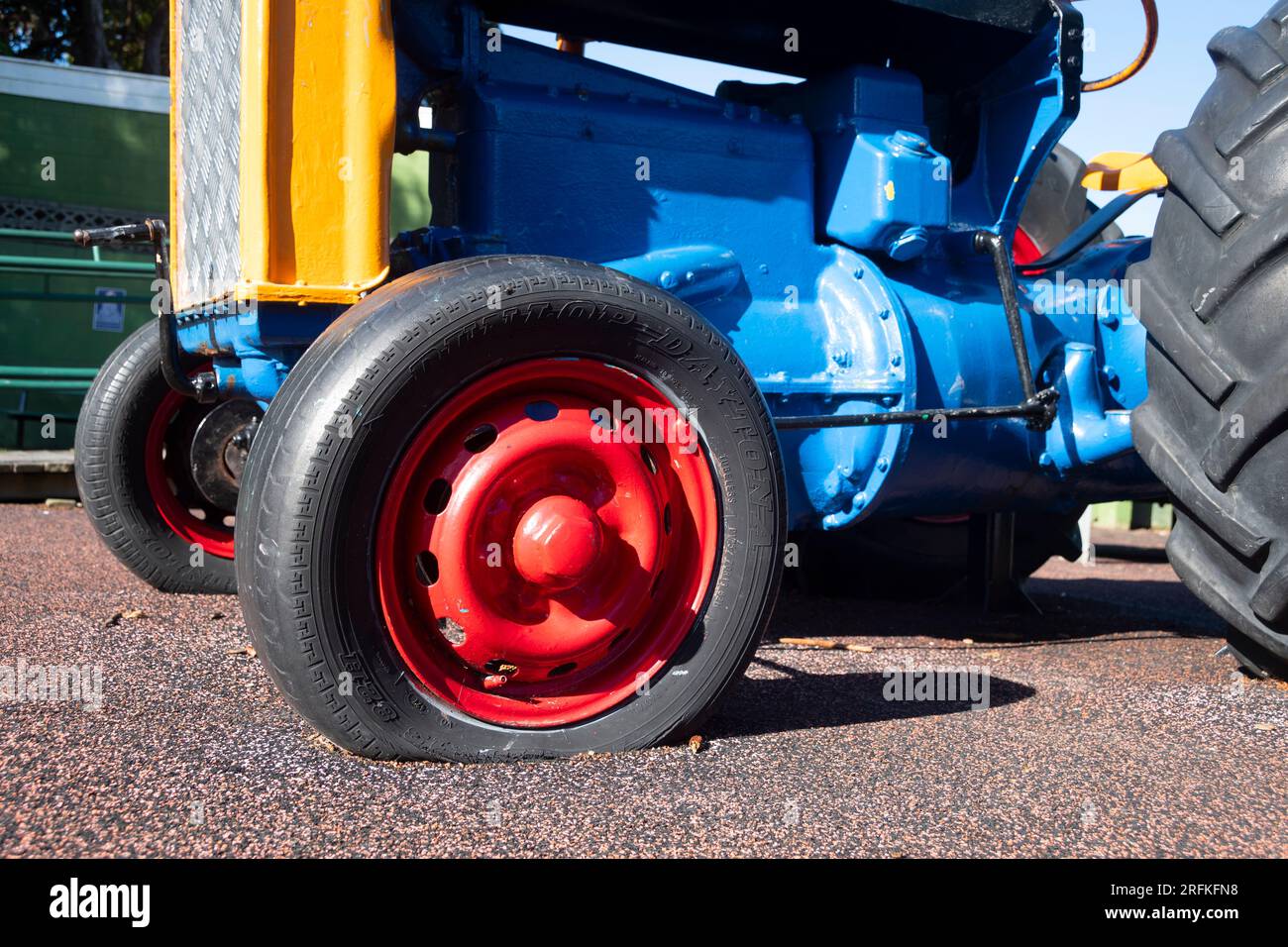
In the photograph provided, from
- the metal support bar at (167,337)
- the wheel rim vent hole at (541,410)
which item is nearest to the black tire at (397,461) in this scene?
the wheel rim vent hole at (541,410)

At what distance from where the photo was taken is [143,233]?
3123 millimetres

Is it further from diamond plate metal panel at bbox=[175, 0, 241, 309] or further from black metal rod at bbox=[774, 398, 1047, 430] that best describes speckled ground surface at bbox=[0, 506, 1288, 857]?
diamond plate metal panel at bbox=[175, 0, 241, 309]

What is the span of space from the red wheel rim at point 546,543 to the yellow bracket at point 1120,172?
238 centimetres

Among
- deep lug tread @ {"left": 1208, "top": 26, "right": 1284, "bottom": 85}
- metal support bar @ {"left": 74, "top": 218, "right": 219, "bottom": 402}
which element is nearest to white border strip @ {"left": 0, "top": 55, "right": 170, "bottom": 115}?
metal support bar @ {"left": 74, "top": 218, "right": 219, "bottom": 402}

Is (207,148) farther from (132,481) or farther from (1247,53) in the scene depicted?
(1247,53)

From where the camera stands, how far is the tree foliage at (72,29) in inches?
542

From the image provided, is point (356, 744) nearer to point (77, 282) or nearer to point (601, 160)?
point (601, 160)

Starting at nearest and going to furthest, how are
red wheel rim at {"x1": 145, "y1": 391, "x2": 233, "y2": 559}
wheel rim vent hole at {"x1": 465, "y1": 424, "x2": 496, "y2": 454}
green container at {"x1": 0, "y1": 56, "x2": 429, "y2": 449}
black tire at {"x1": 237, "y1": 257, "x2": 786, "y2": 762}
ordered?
Answer: 1. black tire at {"x1": 237, "y1": 257, "x2": 786, "y2": 762}
2. wheel rim vent hole at {"x1": 465, "y1": 424, "x2": 496, "y2": 454}
3. red wheel rim at {"x1": 145, "y1": 391, "x2": 233, "y2": 559}
4. green container at {"x1": 0, "y1": 56, "x2": 429, "y2": 449}

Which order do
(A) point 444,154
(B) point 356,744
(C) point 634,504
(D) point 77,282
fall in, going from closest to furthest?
(B) point 356,744
(C) point 634,504
(A) point 444,154
(D) point 77,282

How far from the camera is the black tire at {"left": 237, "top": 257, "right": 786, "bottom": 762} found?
1850 mm

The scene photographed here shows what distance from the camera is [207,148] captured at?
278 cm

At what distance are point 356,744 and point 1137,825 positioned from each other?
1.21m

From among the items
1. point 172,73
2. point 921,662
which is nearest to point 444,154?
point 172,73
